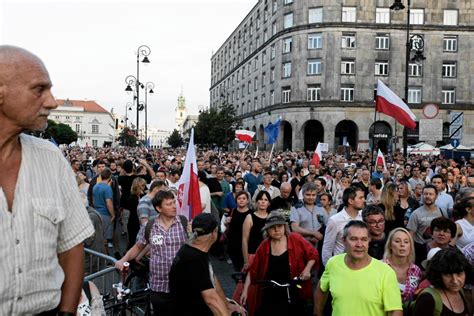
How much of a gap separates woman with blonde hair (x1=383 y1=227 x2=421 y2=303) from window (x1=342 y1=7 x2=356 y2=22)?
4700 cm

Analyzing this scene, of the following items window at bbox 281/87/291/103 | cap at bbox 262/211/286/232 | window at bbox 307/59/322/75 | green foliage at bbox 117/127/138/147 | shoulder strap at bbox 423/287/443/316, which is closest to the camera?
shoulder strap at bbox 423/287/443/316

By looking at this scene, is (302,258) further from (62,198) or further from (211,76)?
(211,76)

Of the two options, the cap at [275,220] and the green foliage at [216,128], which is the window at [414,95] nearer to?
the green foliage at [216,128]

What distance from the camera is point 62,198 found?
6.63 ft

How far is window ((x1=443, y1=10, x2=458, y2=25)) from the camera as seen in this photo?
159 feet

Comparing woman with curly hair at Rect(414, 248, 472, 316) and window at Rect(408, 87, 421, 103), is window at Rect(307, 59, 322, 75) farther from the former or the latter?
woman with curly hair at Rect(414, 248, 472, 316)

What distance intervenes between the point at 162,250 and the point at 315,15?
47.4 m

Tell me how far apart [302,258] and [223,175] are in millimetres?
7532

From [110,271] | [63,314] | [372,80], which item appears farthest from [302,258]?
[372,80]

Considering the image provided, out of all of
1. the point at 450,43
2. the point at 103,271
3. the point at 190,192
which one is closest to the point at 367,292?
the point at 103,271

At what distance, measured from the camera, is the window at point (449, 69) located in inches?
1922

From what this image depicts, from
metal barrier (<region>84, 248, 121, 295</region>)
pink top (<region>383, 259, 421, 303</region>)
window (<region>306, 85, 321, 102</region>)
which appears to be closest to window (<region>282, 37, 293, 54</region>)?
window (<region>306, 85, 321, 102</region>)

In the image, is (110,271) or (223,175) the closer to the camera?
(110,271)

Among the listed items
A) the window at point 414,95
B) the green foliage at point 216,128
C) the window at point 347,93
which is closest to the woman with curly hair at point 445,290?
the window at point 347,93
